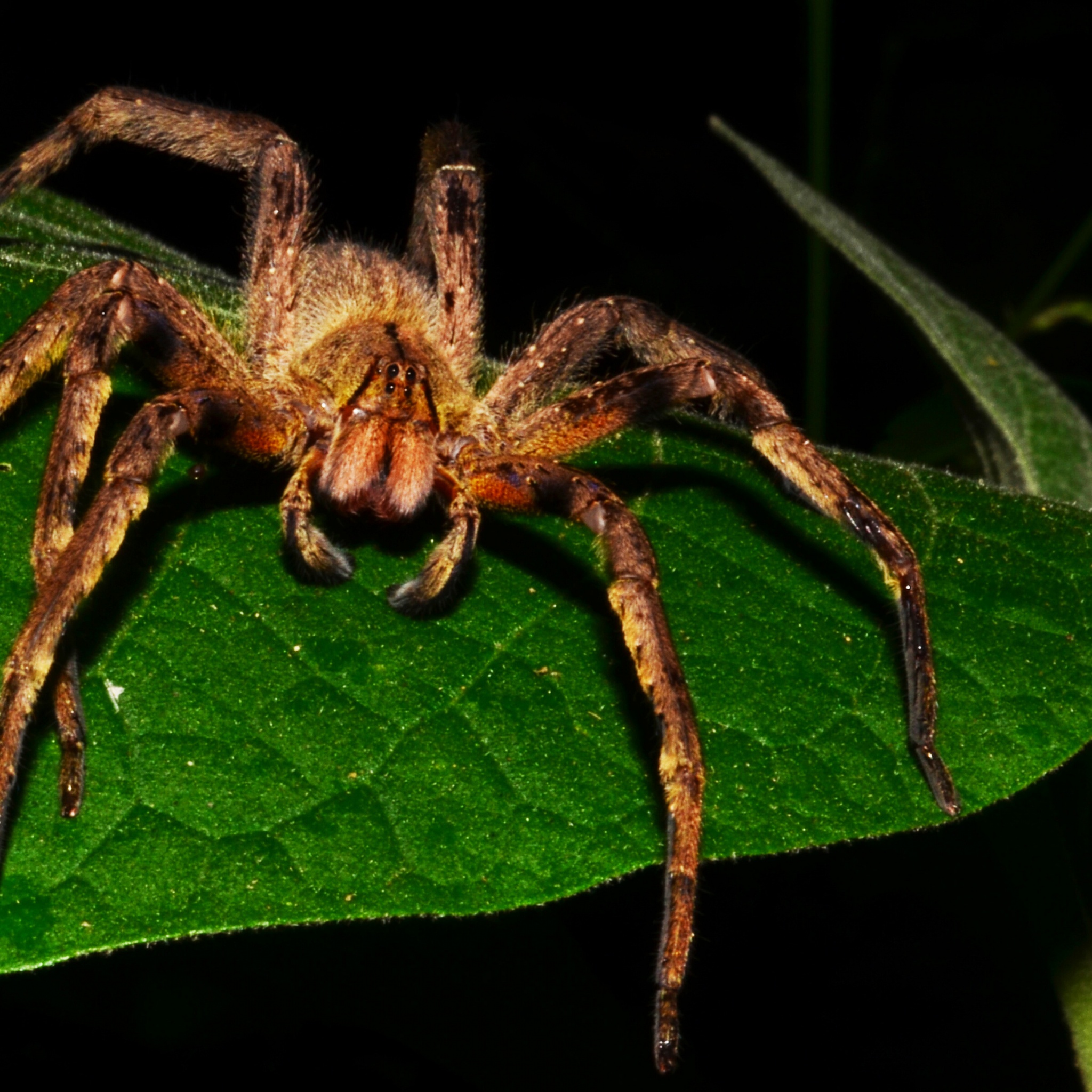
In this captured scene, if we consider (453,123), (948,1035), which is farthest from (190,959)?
(453,123)

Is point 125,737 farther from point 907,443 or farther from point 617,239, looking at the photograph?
point 617,239

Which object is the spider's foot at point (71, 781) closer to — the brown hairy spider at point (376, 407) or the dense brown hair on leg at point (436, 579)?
the brown hairy spider at point (376, 407)

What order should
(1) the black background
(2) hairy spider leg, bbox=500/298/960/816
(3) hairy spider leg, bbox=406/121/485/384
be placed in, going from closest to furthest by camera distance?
(2) hairy spider leg, bbox=500/298/960/816 < (3) hairy spider leg, bbox=406/121/485/384 < (1) the black background

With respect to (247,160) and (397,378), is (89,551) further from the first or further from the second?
(247,160)

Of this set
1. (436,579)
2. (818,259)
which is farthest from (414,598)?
(818,259)

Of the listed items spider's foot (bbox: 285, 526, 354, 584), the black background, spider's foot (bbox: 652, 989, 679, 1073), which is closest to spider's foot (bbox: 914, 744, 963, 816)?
spider's foot (bbox: 652, 989, 679, 1073)

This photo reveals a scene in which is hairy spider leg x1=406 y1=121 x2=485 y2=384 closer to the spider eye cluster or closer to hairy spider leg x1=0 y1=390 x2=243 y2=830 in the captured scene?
the spider eye cluster

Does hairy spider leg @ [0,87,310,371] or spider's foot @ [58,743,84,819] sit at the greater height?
hairy spider leg @ [0,87,310,371]
